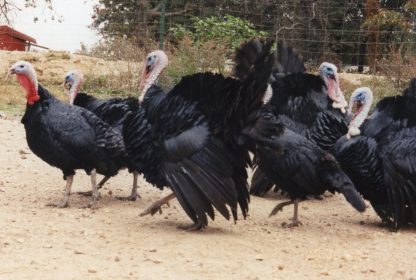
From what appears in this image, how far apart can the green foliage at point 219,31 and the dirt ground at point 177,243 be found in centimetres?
739

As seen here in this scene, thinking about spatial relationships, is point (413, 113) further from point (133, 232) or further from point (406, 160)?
point (133, 232)

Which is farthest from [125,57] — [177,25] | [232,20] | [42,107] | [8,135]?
[42,107]

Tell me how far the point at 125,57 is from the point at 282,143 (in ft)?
27.4

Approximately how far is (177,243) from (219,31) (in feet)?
33.5

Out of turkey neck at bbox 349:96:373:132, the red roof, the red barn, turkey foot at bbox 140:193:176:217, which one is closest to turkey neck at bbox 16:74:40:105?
turkey foot at bbox 140:193:176:217

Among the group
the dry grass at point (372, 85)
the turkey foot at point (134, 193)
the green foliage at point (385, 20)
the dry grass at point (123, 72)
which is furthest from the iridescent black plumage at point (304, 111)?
the green foliage at point (385, 20)

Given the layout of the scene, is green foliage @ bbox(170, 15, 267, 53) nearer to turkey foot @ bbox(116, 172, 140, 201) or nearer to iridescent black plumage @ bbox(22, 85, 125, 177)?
turkey foot @ bbox(116, 172, 140, 201)

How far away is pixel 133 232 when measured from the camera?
18.2ft

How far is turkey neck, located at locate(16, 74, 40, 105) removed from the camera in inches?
248

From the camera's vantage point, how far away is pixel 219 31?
14.9m

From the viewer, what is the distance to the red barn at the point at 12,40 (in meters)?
20.0

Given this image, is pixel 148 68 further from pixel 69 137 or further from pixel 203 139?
pixel 203 139

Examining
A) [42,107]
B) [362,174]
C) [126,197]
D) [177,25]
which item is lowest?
[126,197]

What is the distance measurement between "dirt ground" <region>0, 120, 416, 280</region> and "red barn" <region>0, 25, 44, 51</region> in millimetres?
13568
